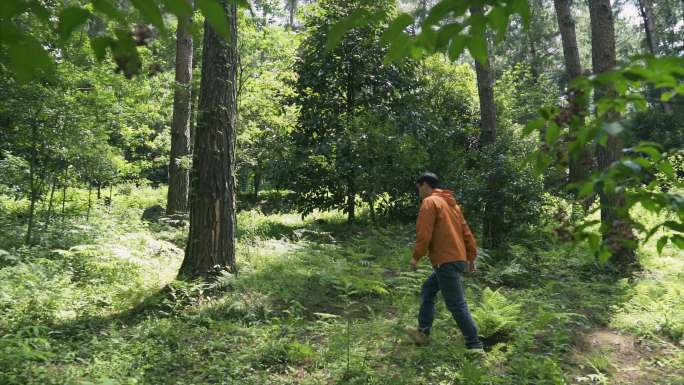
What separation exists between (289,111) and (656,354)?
10.6m

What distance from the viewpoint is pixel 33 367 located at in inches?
172

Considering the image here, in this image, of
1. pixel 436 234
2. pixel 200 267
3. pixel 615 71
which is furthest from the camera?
pixel 200 267

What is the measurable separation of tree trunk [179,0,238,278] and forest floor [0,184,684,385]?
47cm

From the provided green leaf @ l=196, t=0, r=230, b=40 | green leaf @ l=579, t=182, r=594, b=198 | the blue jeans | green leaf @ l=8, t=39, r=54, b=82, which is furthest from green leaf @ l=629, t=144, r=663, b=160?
the blue jeans

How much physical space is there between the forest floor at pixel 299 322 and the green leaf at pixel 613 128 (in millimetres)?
3841

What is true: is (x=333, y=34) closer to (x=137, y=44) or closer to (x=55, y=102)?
(x=137, y=44)

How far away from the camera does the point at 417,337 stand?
5480mm

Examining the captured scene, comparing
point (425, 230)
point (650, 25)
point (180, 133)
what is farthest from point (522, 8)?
point (650, 25)

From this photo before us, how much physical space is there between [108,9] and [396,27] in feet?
2.84

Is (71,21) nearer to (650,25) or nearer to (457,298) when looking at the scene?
(457,298)

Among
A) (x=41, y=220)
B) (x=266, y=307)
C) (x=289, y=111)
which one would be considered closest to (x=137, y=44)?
(x=266, y=307)

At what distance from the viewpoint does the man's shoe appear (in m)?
5.48

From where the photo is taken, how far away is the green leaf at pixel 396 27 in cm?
159

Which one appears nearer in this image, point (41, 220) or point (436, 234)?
point (436, 234)
